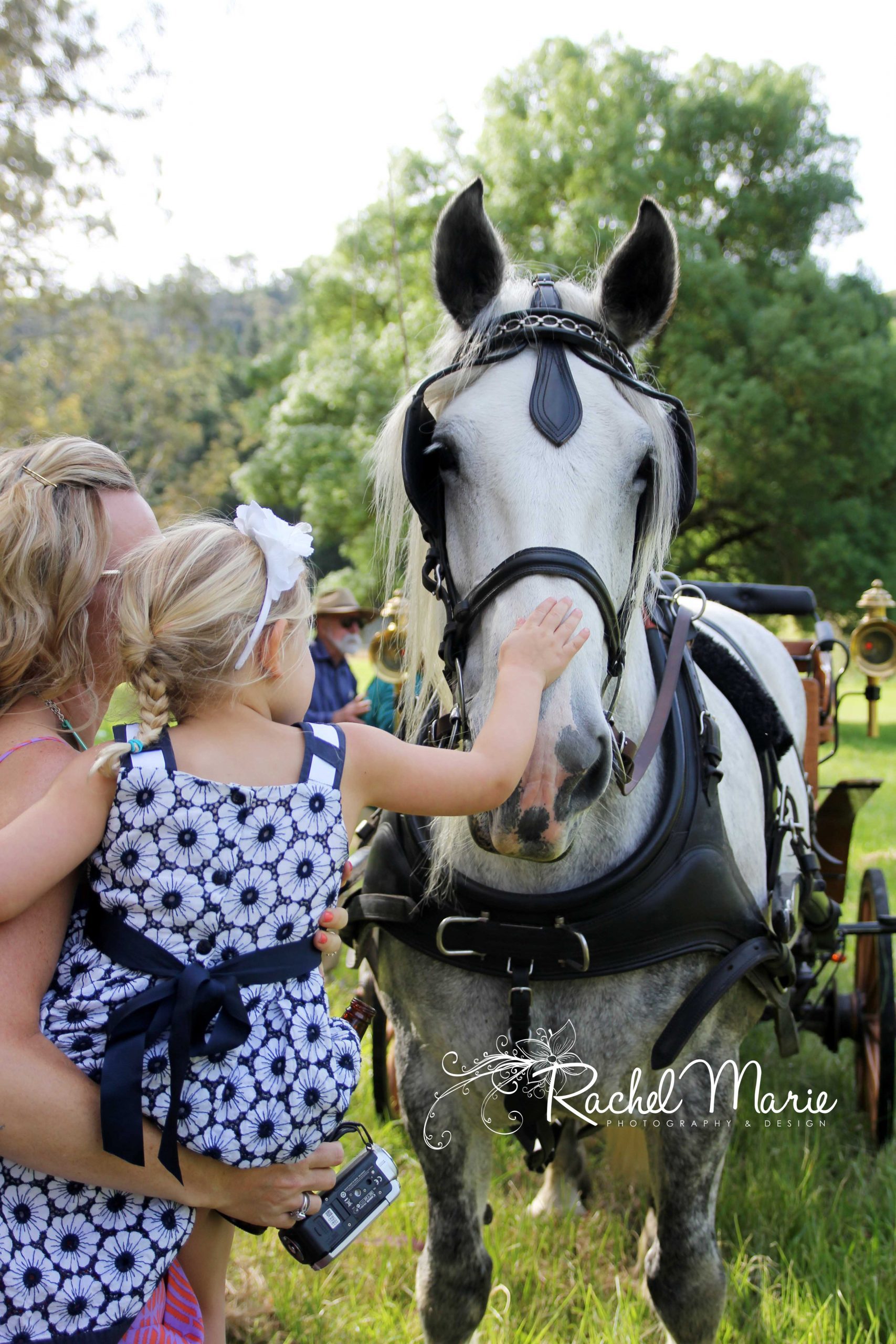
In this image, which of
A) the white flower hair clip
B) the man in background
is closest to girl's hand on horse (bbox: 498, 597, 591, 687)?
the white flower hair clip

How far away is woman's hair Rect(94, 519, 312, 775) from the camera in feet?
3.86

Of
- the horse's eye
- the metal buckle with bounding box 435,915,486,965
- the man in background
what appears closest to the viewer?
the horse's eye

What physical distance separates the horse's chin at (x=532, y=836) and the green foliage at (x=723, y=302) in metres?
12.5

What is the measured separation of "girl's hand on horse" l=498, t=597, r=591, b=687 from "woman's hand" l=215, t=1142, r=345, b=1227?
2.33 feet

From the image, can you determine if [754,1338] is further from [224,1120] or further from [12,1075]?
[12,1075]

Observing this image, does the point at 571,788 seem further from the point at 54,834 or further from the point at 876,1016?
the point at 876,1016

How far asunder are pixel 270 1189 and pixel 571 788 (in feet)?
2.18

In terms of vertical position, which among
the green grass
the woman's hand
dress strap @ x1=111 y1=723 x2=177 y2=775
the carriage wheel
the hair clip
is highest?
the hair clip

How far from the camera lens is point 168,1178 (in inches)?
44.7

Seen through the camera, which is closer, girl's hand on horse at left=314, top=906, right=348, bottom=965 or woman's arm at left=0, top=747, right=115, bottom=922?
woman's arm at left=0, top=747, right=115, bottom=922

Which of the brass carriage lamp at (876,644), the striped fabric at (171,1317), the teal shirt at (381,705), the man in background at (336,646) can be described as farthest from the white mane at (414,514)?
the brass carriage lamp at (876,644)

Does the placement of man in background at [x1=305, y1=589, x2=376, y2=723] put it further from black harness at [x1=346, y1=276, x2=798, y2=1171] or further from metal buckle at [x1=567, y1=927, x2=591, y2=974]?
metal buckle at [x1=567, y1=927, x2=591, y2=974]

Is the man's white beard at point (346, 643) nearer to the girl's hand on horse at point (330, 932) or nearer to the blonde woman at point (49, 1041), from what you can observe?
the blonde woman at point (49, 1041)

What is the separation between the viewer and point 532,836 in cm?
133
